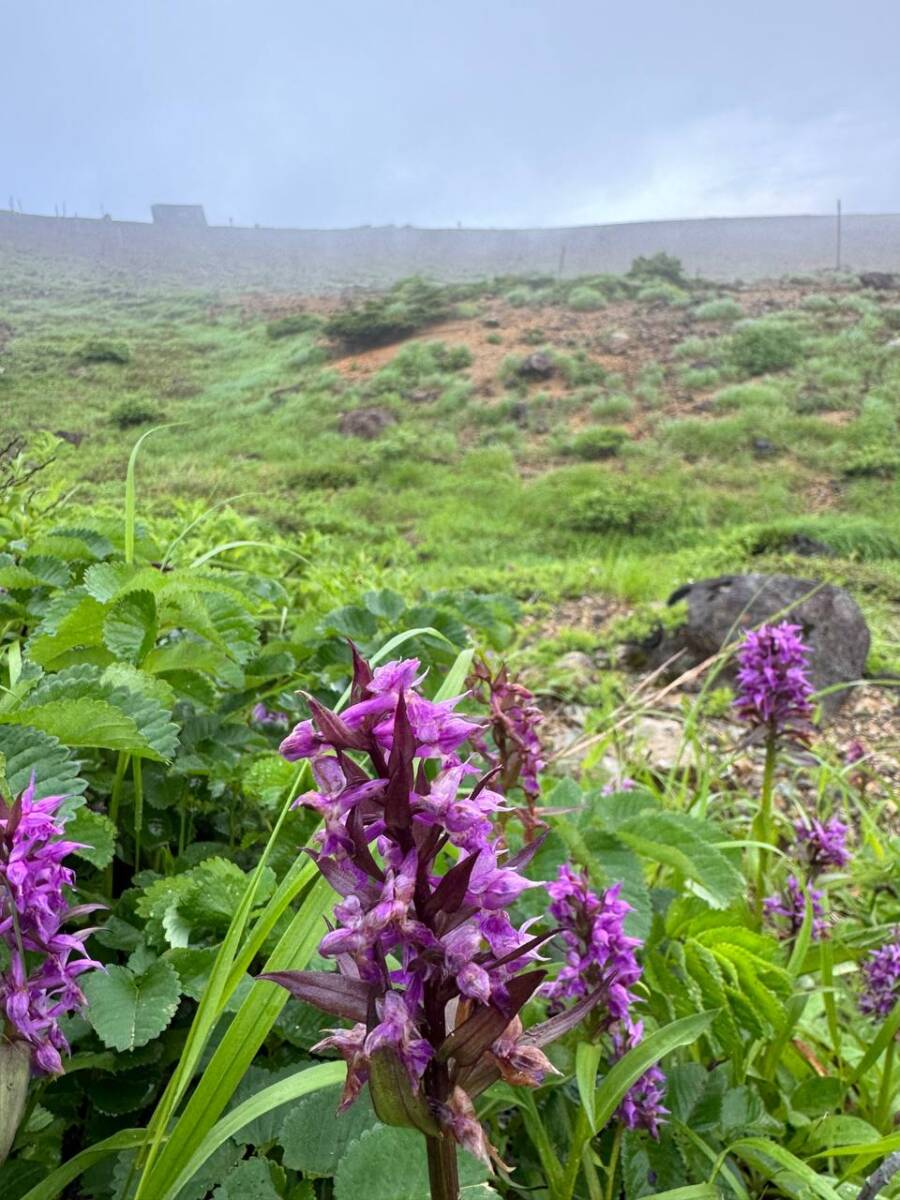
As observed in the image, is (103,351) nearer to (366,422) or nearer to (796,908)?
(366,422)

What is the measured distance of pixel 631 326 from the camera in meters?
4.97

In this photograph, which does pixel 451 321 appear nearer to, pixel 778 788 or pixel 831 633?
pixel 831 633

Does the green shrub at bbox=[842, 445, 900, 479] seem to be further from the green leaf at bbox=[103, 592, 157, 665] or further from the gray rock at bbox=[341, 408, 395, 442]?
the green leaf at bbox=[103, 592, 157, 665]

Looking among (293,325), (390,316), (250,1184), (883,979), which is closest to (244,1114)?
(250,1184)

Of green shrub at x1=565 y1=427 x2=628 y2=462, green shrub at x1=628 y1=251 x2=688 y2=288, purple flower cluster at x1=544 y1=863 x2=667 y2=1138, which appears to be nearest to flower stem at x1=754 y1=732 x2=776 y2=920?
purple flower cluster at x1=544 y1=863 x2=667 y2=1138

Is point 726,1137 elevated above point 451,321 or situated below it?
below

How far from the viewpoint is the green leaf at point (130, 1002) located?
40 centimetres

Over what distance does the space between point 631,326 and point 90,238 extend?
3.05 metres

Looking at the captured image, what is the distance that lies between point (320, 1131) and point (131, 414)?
9.60 feet

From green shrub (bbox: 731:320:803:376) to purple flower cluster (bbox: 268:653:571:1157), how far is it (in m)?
4.94

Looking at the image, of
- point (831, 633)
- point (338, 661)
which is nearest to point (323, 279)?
point (831, 633)

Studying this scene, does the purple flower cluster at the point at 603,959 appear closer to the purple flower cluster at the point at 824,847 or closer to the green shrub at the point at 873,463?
the purple flower cluster at the point at 824,847

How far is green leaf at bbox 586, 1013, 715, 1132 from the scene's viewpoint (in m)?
0.43

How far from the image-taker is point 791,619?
2.37m
